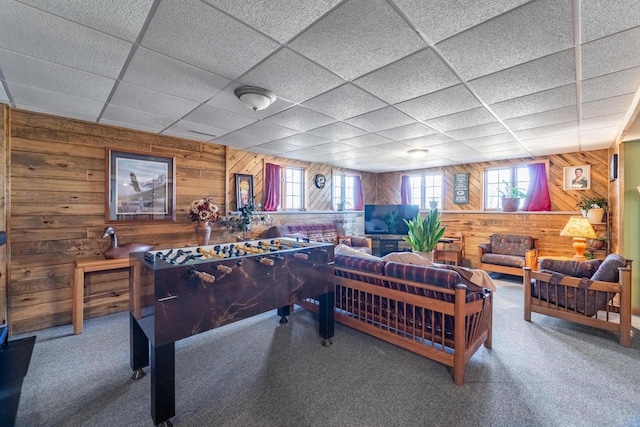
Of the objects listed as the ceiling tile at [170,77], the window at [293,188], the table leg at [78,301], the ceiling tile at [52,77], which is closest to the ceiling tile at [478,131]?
the ceiling tile at [170,77]

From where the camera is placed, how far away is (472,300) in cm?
227

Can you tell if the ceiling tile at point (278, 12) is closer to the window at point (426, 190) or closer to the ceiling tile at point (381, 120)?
the ceiling tile at point (381, 120)

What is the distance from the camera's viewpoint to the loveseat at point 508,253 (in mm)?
5000

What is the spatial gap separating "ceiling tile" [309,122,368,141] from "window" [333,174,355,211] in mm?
3016

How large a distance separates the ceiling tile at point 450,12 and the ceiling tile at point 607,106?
6.80ft

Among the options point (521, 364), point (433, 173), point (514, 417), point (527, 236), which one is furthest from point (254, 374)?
point (433, 173)

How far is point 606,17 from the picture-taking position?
149 cm

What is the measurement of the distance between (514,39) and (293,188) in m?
4.80

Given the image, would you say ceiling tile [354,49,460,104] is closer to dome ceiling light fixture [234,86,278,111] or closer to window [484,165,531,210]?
dome ceiling light fixture [234,86,278,111]

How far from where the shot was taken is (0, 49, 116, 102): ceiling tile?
1.99 m

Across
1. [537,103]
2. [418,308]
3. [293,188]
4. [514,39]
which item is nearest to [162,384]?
[418,308]

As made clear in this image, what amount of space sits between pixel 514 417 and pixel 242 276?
6.83 ft

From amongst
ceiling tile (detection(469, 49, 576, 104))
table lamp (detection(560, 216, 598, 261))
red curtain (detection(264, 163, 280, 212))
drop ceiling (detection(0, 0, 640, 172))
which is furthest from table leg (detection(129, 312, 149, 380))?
table lamp (detection(560, 216, 598, 261))

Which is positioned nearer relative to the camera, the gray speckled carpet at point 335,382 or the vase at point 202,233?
the gray speckled carpet at point 335,382
